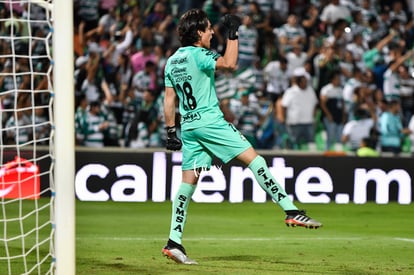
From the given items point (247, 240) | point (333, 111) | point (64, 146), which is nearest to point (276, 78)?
point (333, 111)

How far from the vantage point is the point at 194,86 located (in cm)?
893

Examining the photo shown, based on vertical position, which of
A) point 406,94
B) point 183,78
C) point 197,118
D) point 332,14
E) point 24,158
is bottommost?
point 24,158

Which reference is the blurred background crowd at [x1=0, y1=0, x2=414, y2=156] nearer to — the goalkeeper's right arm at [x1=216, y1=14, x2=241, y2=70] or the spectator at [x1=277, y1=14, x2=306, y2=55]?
the spectator at [x1=277, y1=14, x2=306, y2=55]

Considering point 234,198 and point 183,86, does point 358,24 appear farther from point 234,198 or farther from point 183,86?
point 183,86

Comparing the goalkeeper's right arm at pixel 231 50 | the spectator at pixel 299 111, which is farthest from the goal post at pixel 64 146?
the spectator at pixel 299 111

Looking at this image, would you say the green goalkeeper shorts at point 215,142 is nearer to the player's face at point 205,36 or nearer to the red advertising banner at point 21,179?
the player's face at point 205,36

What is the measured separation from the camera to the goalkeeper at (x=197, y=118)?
29.0ft

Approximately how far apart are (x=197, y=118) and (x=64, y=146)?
2193 mm

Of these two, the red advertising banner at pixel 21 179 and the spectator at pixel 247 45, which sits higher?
the spectator at pixel 247 45

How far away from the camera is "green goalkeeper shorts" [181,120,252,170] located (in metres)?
8.88

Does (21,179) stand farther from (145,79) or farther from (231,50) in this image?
(231,50)

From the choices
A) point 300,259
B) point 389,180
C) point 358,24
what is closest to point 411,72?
point 358,24

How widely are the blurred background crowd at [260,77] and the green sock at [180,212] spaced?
793 centimetres

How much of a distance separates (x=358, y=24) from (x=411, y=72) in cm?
155
